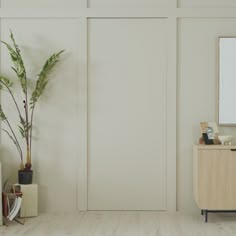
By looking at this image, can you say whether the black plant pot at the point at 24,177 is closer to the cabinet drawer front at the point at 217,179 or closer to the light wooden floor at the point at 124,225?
the light wooden floor at the point at 124,225

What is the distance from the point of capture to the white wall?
195 inches

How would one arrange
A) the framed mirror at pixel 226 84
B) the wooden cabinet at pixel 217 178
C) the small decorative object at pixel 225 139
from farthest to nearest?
the framed mirror at pixel 226 84 < the small decorative object at pixel 225 139 < the wooden cabinet at pixel 217 178

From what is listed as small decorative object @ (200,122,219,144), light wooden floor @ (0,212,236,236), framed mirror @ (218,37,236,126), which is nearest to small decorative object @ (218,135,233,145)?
small decorative object @ (200,122,219,144)

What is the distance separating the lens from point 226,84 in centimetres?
494

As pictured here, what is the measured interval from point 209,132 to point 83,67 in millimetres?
1388

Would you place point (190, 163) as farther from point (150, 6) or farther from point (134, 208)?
point (150, 6)

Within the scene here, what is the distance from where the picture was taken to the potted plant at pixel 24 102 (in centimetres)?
477

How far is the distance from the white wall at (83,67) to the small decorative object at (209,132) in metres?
0.15

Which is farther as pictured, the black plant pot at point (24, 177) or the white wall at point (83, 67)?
the white wall at point (83, 67)

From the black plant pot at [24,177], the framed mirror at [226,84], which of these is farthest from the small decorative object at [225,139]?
the black plant pot at [24,177]

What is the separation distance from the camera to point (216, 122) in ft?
16.2

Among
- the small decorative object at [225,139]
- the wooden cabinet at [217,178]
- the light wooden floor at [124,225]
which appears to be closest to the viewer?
the light wooden floor at [124,225]

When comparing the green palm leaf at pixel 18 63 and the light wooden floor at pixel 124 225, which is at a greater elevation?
the green palm leaf at pixel 18 63

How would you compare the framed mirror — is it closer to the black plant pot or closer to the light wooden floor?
the light wooden floor
